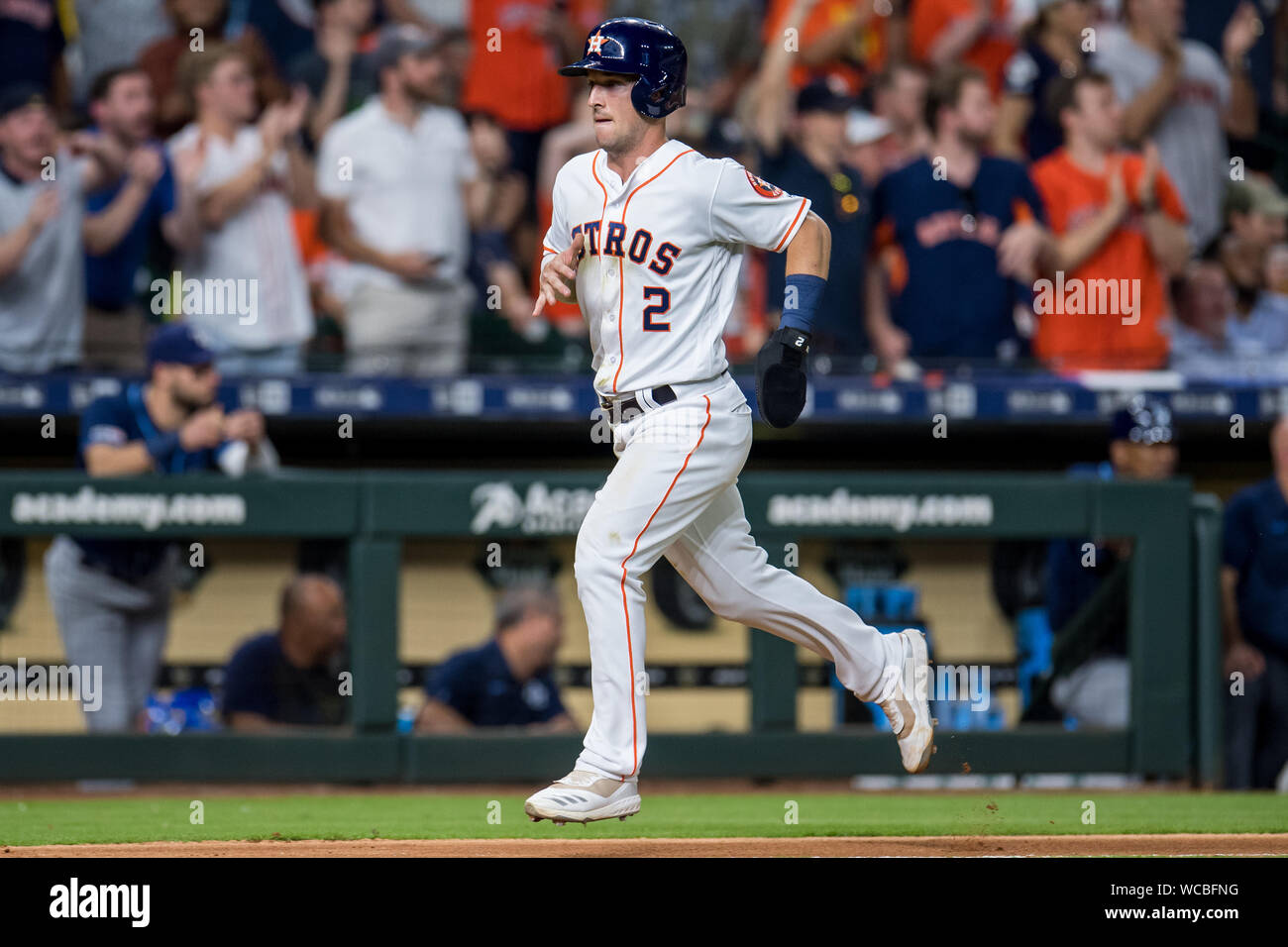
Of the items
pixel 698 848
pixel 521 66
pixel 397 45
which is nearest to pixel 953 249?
pixel 521 66

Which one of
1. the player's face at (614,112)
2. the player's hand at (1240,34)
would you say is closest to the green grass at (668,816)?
the player's face at (614,112)

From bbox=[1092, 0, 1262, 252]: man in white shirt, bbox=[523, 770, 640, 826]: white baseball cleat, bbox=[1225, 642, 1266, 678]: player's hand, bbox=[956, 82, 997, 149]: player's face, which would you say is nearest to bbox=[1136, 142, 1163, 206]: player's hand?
bbox=[1092, 0, 1262, 252]: man in white shirt

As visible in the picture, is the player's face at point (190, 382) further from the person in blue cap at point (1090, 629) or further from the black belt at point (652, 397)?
the person in blue cap at point (1090, 629)

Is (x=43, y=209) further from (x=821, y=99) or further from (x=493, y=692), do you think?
(x=821, y=99)

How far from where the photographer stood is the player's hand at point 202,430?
657 centimetres

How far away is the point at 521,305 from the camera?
8125 millimetres

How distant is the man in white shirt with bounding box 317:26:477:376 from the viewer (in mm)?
7832

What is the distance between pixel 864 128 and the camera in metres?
8.43

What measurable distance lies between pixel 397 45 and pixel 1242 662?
4595 millimetres

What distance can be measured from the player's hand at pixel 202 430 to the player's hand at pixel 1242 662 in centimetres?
407

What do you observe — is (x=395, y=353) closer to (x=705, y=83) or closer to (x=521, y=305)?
(x=521, y=305)
